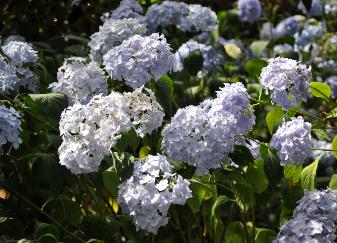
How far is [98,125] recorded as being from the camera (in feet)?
6.61

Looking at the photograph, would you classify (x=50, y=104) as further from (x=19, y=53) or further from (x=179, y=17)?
(x=179, y=17)

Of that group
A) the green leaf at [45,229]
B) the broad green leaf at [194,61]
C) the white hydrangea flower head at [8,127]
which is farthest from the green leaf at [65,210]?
the broad green leaf at [194,61]

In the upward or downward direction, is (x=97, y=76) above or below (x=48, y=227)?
above

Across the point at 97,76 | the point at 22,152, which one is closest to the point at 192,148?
the point at 97,76

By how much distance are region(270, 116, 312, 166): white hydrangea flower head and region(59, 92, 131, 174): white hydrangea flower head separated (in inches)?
17.2

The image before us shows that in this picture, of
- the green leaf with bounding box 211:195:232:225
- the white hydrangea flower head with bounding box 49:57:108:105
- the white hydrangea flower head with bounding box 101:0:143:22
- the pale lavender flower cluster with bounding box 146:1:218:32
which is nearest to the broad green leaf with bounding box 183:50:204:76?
the pale lavender flower cluster with bounding box 146:1:218:32

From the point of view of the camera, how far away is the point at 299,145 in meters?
2.07

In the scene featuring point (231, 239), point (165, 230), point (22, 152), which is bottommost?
point (165, 230)

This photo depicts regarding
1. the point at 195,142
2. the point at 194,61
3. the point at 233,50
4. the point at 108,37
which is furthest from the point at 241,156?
the point at 233,50

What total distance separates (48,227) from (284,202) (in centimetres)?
74

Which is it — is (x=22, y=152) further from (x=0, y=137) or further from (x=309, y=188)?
(x=309, y=188)

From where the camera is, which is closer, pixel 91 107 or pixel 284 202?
pixel 91 107

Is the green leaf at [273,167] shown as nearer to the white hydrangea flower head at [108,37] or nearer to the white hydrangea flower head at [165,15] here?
the white hydrangea flower head at [108,37]

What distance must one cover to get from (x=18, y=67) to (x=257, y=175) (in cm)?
93
